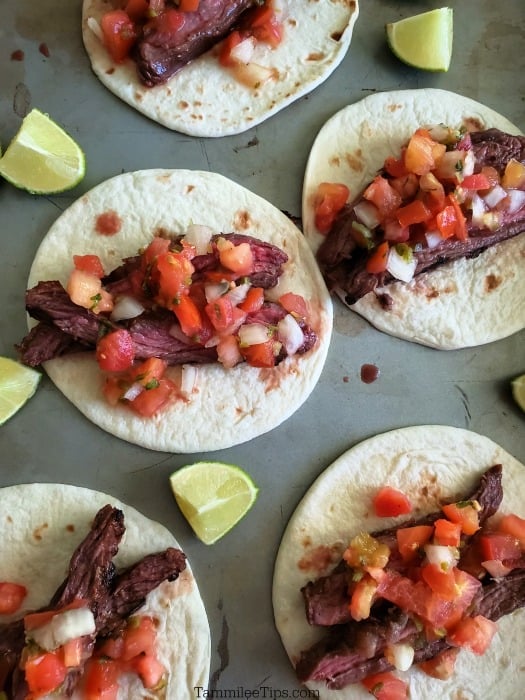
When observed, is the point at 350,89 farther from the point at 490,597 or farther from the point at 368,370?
the point at 490,597

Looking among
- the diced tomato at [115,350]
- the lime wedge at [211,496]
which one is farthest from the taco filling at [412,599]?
the diced tomato at [115,350]

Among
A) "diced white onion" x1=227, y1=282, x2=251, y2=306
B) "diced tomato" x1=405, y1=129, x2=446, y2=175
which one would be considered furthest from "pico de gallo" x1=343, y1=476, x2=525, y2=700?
"diced tomato" x1=405, y1=129, x2=446, y2=175

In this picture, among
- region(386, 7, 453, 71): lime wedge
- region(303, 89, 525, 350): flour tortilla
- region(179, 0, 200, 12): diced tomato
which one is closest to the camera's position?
region(179, 0, 200, 12): diced tomato

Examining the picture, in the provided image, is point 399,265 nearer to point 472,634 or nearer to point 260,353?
point 260,353

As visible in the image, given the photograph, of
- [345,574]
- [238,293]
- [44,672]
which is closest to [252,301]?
[238,293]

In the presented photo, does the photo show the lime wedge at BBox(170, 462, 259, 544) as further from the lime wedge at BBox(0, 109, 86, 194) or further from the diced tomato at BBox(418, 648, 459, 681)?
the lime wedge at BBox(0, 109, 86, 194)

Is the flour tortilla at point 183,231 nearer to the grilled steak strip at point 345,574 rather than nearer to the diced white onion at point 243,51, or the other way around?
the diced white onion at point 243,51

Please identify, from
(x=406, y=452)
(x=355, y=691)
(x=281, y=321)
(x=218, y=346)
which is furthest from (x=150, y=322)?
(x=355, y=691)
